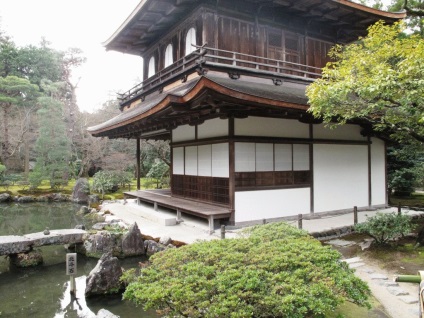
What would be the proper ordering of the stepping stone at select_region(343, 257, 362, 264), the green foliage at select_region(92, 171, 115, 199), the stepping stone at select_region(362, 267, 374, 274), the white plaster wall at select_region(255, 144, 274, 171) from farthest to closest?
the green foliage at select_region(92, 171, 115, 199) < the white plaster wall at select_region(255, 144, 274, 171) < the stepping stone at select_region(343, 257, 362, 264) < the stepping stone at select_region(362, 267, 374, 274)

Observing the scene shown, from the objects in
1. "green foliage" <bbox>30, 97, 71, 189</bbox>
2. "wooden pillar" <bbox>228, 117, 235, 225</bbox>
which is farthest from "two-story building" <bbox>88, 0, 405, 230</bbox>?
"green foliage" <bbox>30, 97, 71, 189</bbox>

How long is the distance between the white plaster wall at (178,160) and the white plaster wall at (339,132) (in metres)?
5.18

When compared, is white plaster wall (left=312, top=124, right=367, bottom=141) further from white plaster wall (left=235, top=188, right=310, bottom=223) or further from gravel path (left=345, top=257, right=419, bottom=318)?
gravel path (left=345, top=257, right=419, bottom=318)

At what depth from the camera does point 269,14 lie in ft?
36.5

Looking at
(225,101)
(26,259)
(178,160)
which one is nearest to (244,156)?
(225,101)

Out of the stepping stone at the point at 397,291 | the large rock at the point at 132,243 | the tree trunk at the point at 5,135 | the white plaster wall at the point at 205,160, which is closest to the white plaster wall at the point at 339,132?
the white plaster wall at the point at 205,160

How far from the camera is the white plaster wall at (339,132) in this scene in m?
11.0

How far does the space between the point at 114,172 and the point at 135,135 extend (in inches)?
268

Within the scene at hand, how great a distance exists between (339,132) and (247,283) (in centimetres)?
977

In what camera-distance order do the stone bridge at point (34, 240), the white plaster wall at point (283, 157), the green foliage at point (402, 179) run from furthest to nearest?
the green foliage at point (402, 179)
the white plaster wall at point (283, 157)
the stone bridge at point (34, 240)

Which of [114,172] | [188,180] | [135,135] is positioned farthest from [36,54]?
[188,180]

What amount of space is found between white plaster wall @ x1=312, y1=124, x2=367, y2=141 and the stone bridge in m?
8.43

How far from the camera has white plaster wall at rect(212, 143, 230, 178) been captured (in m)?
9.45

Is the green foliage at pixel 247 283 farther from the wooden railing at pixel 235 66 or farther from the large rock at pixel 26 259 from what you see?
the wooden railing at pixel 235 66
